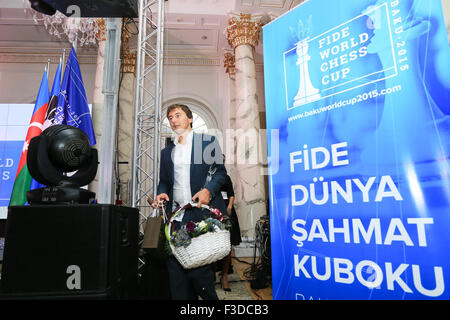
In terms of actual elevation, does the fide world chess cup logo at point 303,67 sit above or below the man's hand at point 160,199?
above

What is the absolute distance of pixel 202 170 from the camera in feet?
6.10

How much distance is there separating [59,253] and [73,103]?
13.3 feet

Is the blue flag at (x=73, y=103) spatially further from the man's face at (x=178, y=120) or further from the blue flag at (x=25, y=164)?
the man's face at (x=178, y=120)

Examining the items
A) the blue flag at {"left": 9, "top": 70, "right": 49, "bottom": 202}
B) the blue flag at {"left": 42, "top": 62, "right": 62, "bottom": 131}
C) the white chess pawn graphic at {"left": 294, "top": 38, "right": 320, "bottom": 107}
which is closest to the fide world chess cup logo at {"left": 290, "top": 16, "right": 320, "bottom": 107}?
the white chess pawn graphic at {"left": 294, "top": 38, "right": 320, "bottom": 107}

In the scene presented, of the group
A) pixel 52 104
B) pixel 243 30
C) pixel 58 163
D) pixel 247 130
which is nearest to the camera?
pixel 58 163

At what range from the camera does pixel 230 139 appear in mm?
7285

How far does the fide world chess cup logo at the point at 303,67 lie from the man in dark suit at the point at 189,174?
63cm

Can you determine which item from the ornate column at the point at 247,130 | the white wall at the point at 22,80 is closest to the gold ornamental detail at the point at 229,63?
the ornate column at the point at 247,130

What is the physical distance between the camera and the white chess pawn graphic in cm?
163

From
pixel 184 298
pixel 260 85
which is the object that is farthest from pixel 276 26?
pixel 260 85

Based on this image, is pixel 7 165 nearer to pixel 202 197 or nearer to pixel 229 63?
pixel 229 63

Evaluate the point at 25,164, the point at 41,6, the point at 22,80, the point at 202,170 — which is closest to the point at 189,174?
the point at 202,170

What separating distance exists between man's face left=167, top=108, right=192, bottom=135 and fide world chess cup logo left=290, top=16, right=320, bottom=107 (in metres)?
0.74

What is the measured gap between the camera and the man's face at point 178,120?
1.90 m
